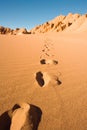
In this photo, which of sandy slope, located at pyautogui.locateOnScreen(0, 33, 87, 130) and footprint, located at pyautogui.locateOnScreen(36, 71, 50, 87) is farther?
footprint, located at pyautogui.locateOnScreen(36, 71, 50, 87)

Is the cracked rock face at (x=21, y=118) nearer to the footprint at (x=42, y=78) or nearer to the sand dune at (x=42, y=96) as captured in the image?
the sand dune at (x=42, y=96)

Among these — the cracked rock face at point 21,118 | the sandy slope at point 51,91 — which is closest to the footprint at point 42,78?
the sandy slope at point 51,91

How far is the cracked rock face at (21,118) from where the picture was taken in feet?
4.95

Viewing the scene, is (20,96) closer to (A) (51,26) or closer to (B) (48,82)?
(B) (48,82)

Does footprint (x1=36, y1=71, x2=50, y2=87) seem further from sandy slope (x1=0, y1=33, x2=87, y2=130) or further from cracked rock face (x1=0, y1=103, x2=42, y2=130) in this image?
cracked rock face (x1=0, y1=103, x2=42, y2=130)

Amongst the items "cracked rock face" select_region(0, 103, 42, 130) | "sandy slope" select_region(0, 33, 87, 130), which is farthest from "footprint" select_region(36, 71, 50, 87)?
"cracked rock face" select_region(0, 103, 42, 130)

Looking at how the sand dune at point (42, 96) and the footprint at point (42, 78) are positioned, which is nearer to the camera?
the sand dune at point (42, 96)

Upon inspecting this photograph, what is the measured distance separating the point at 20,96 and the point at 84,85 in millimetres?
895

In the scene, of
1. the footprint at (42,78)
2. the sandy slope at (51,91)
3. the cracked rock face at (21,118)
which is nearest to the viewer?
the cracked rock face at (21,118)

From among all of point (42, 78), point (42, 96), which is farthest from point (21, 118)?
point (42, 78)

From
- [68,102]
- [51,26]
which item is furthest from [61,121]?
[51,26]

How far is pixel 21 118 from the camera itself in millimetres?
1581

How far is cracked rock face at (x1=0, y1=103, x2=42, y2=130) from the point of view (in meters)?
1.51

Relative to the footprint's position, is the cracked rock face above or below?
below
